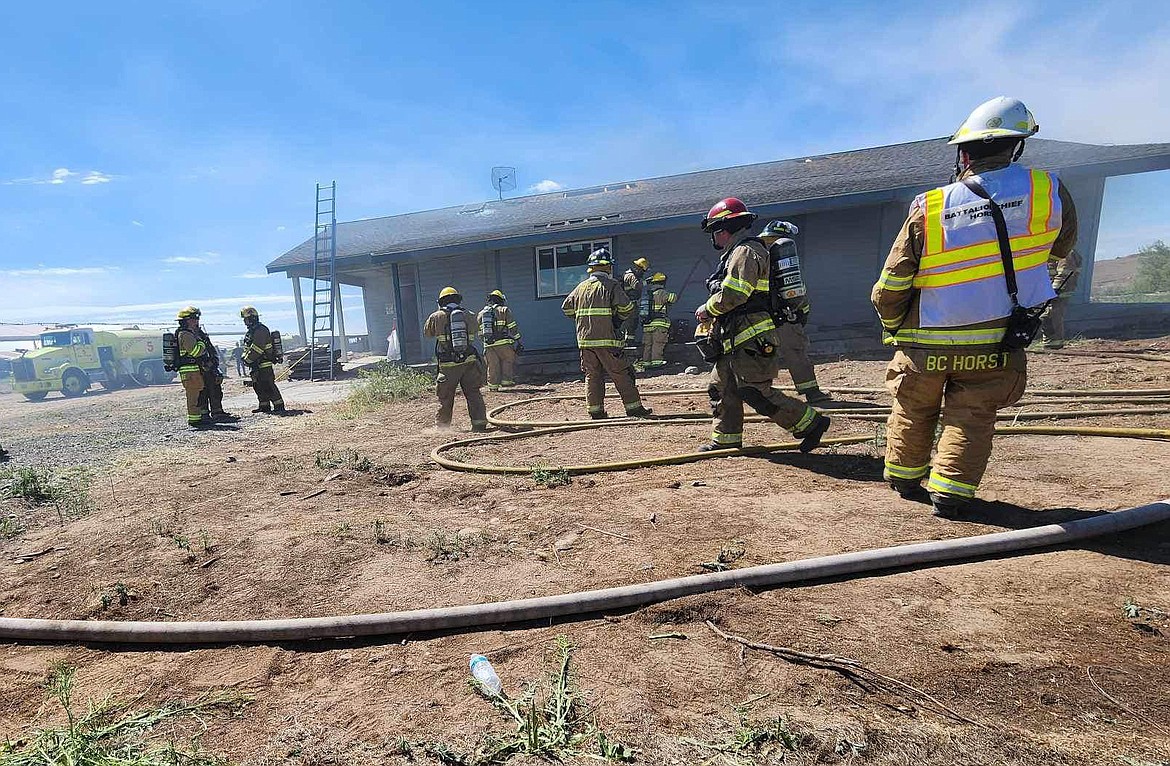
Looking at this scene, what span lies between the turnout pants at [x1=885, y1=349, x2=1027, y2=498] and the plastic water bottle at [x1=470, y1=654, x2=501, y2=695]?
7.69 ft

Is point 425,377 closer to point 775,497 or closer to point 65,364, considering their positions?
point 775,497

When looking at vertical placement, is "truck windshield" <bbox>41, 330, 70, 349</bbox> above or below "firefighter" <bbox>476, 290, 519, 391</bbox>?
above

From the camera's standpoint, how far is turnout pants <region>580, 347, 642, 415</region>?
655 cm

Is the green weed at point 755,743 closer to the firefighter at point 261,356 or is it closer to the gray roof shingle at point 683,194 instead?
the firefighter at point 261,356

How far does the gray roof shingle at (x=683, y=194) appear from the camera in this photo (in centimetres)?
1143

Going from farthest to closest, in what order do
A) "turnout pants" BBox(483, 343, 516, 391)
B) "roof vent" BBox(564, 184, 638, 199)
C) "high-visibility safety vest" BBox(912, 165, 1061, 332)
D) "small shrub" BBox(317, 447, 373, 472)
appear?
"roof vent" BBox(564, 184, 638, 199), "turnout pants" BBox(483, 343, 516, 391), "small shrub" BBox(317, 447, 373, 472), "high-visibility safety vest" BBox(912, 165, 1061, 332)

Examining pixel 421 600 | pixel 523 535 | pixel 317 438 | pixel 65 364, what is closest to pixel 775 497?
pixel 523 535

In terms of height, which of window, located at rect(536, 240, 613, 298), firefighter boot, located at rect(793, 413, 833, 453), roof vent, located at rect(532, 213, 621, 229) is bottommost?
firefighter boot, located at rect(793, 413, 833, 453)

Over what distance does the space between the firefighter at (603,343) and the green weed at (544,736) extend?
16.0 ft

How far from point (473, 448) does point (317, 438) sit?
8.90 ft

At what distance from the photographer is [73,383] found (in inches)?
769

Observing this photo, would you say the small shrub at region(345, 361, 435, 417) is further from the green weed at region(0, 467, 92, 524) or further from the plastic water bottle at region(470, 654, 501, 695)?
the plastic water bottle at region(470, 654, 501, 695)

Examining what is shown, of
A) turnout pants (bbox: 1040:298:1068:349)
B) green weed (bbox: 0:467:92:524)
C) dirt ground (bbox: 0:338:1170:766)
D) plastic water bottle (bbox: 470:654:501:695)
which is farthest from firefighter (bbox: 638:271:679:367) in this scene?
plastic water bottle (bbox: 470:654:501:695)

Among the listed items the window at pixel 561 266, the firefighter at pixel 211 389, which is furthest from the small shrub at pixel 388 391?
the window at pixel 561 266
